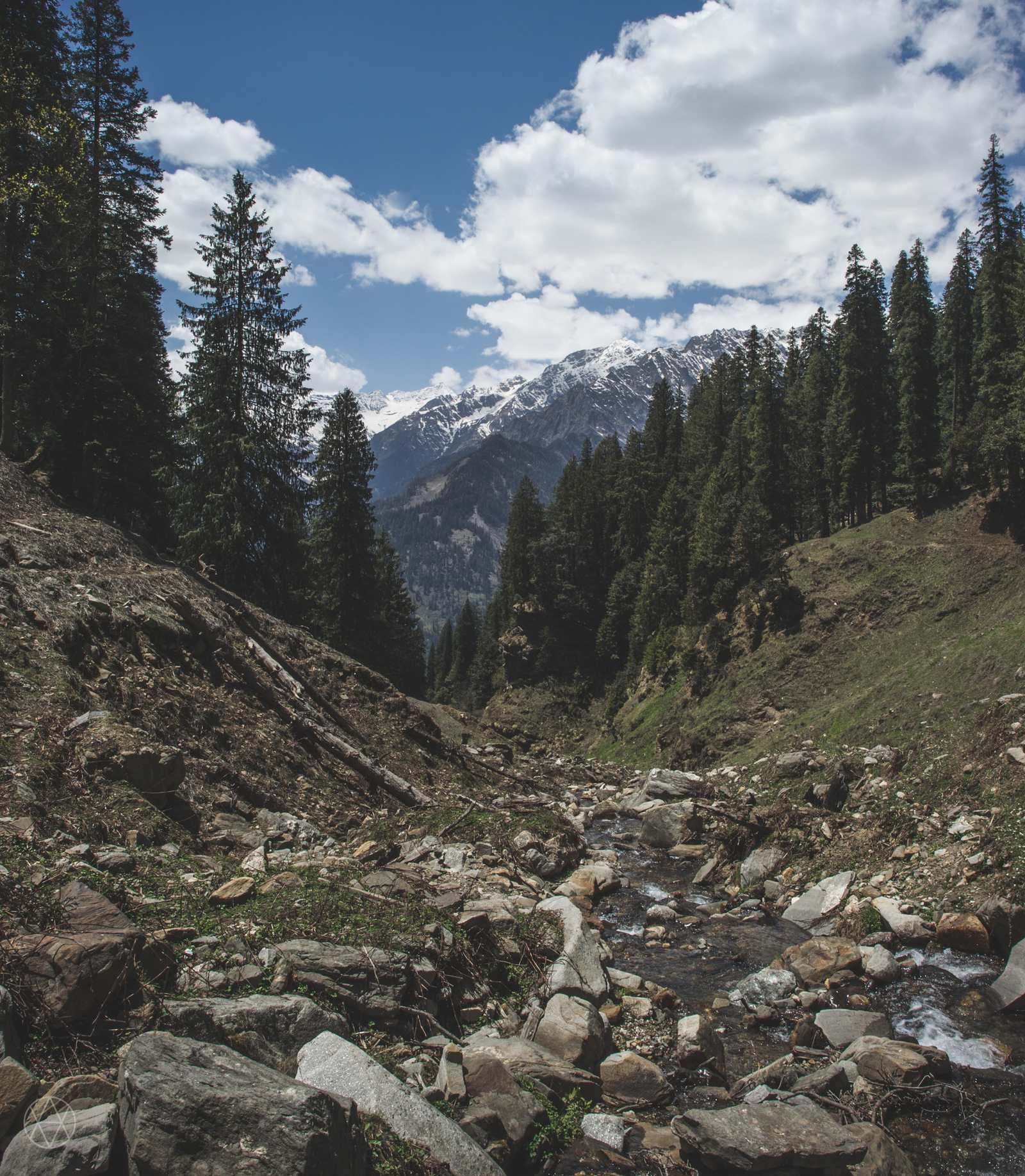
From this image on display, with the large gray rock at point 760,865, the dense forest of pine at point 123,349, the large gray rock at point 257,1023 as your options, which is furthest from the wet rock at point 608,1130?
the dense forest of pine at point 123,349

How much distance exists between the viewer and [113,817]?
842cm

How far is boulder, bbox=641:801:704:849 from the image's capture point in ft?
61.8

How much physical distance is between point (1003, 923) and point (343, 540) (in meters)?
30.8

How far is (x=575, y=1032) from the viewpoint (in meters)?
7.25

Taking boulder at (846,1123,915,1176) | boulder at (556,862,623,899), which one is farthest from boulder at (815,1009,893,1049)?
boulder at (556,862,623,899)

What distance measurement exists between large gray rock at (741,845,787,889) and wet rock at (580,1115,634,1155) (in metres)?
9.14

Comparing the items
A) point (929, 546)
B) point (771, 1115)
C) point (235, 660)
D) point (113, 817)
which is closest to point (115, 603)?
point (235, 660)

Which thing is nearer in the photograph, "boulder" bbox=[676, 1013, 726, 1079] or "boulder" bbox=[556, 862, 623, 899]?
"boulder" bbox=[676, 1013, 726, 1079]

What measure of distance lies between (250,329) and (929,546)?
32891 mm

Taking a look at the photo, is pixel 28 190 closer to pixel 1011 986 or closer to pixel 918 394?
pixel 1011 986

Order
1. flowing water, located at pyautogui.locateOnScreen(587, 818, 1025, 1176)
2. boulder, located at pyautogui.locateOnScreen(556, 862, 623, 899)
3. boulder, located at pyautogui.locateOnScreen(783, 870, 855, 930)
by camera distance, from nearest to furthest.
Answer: flowing water, located at pyautogui.locateOnScreen(587, 818, 1025, 1176)
boulder, located at pyautogui.locateOnScreen(783, 870, 855, 930)
boulder, located at pyautogui.locateOnScreen(556, 862, 623, 899)

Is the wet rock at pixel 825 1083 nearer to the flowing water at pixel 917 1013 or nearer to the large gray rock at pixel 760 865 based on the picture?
the flowing water at pixel 917 1013

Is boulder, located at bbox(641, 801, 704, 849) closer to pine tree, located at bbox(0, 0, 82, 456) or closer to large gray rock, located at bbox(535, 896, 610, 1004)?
large gray rock, located at bbox(535, 896, 610, 1004)

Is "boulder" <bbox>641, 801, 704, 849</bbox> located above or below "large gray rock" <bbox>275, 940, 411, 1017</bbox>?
below
